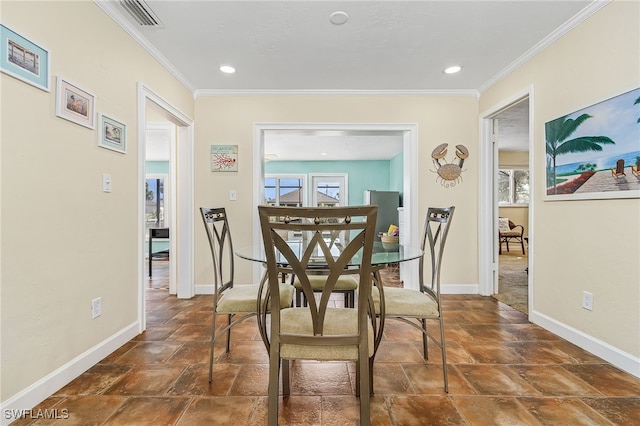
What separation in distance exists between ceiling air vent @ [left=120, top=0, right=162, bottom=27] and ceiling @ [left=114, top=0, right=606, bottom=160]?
0.02 m

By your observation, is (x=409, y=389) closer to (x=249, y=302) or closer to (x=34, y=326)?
(x=249, y=302)

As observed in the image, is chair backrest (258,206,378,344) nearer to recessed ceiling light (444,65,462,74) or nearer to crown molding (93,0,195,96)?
crown molding (93,0,195,96)

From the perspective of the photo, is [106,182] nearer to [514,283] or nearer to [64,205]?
[64,205]

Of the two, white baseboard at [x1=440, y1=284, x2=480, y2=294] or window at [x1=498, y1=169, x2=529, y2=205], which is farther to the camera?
window at [x1=498, y1=169, x2=529, y2=205]

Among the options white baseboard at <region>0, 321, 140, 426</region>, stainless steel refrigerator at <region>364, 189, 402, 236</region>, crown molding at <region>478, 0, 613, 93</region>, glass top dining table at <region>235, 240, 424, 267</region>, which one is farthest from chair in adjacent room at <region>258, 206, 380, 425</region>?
stainless steel refrigerator at <region>364, 189, 402, 236</region>

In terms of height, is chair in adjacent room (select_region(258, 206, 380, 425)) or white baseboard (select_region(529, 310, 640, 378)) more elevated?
chair in adjacent room (select_region(258, 206, 380, 425))

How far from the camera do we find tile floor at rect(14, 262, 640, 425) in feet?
4.57

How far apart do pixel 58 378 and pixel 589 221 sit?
3528mm

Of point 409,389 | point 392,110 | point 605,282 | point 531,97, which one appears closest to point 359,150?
point 392,110

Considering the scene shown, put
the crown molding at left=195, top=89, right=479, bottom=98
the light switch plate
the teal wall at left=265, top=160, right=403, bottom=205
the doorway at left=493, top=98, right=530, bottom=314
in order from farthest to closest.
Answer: the teal wall at left=265, top=160, right=403, bottom=205, the doorway at left=493, top=98, right=530, bottom=314, the crown molding at left=195, top=89, right=479, bottom=98, the light switch plate

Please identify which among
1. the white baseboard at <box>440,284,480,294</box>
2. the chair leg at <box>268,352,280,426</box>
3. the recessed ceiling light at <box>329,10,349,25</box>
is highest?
the recessed ceiling light at <box>329,10,349,25</box>

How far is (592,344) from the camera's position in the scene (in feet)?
6.56

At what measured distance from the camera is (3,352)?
1318mm

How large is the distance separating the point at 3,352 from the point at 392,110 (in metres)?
3.68
